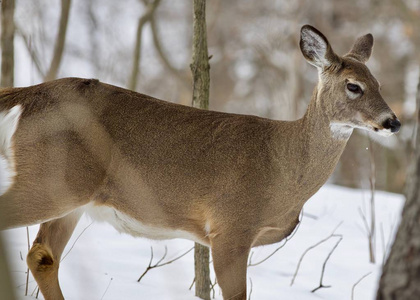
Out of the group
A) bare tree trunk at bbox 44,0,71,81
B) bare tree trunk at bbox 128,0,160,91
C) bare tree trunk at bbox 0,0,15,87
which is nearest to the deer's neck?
bare tree trunk at bbox 0,0,15,87

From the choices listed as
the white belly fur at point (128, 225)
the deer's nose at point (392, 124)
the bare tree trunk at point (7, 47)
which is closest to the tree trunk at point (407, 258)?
the deer's nose at point (392, 124)

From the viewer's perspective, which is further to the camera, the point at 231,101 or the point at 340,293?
the point at 231,101

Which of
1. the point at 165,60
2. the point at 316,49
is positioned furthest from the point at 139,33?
the point at 316,49

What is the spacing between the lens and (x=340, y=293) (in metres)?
5.70

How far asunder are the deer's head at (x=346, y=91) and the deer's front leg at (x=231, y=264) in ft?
3.40

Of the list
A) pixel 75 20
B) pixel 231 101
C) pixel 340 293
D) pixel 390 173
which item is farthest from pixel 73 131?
pixel 231 101

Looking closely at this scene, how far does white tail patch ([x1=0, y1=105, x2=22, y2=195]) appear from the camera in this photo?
4527 mm

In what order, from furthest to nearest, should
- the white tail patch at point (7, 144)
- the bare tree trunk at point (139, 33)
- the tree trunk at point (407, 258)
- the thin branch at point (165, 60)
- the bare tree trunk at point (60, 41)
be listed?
1. the thin branch at point (165, 60)
2. the bare tree trunk at point (139, 33)
3. the bare tree trunk at point (60, 41)
4. the white tail patch at point (7, 144)
5. the tree trunk at point (407, 258)

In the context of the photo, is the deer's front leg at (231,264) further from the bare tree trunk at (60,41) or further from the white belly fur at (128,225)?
the bare tree trunk at (60,41)

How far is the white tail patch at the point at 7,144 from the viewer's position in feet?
14.9

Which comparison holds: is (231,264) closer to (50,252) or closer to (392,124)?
(50,252)

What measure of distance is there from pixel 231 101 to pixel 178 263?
68.0 feet

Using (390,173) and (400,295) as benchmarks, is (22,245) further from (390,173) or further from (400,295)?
(390,173)

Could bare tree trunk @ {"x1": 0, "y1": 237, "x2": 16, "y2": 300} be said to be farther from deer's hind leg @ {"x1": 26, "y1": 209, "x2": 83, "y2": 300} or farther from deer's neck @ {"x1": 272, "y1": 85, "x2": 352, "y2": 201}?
deer's neck @ {"x1": 272, "y1": 85, "x2": 352, "y2": 201}
